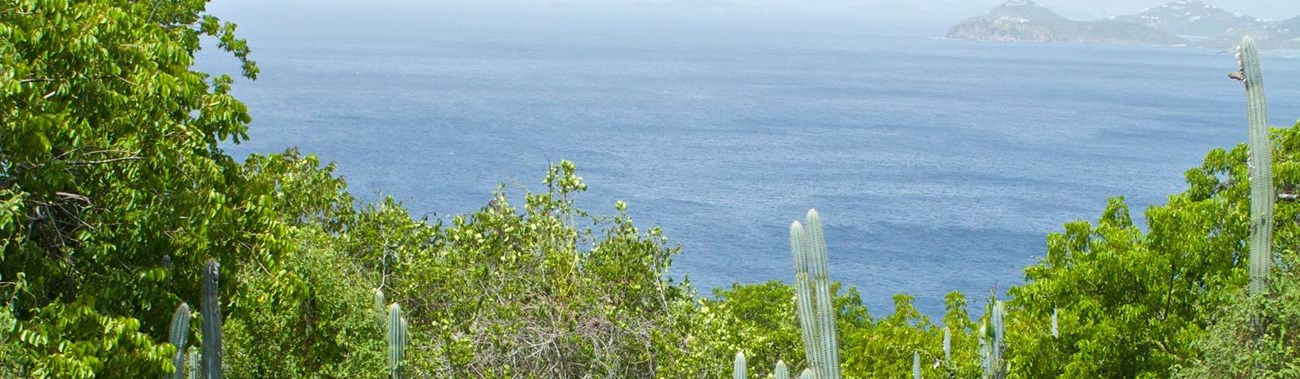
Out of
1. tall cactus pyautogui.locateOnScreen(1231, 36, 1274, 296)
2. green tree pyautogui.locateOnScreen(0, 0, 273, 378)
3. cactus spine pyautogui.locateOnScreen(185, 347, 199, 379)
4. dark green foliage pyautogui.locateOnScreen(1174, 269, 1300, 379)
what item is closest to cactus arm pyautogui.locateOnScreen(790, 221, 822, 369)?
green tree pyautogui.locateOnScreen(0, 0, 273, 378)

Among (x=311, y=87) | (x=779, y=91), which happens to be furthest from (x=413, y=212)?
(x=779, y=91)

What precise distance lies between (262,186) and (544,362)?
4.61 meters

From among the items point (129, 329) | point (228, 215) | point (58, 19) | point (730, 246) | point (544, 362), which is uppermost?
point (58, 19)

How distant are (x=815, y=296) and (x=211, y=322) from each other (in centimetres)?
593

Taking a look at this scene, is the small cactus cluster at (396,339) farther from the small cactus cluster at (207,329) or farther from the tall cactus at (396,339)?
the small cactus cluster at (207,329)

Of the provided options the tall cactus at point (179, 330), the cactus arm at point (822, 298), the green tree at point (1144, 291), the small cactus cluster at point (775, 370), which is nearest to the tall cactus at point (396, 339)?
the tall cactus at point (179, 330)

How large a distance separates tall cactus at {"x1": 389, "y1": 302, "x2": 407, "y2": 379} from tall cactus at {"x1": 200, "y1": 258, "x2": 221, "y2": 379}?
8.02ft

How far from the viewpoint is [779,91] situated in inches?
5773

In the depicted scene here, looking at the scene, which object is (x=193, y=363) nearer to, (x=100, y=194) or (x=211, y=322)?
(x=211, y=322)

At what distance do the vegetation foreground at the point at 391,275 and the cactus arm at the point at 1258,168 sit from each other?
36mm

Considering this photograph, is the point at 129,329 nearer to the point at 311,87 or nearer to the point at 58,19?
the point at 58,19

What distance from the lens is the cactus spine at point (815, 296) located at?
1327cm

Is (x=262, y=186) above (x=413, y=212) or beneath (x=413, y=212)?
above

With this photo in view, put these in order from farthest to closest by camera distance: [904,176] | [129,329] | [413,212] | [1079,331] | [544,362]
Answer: [904,176] → [413,212] → [1079,331] → [544,362] → [129,329]
